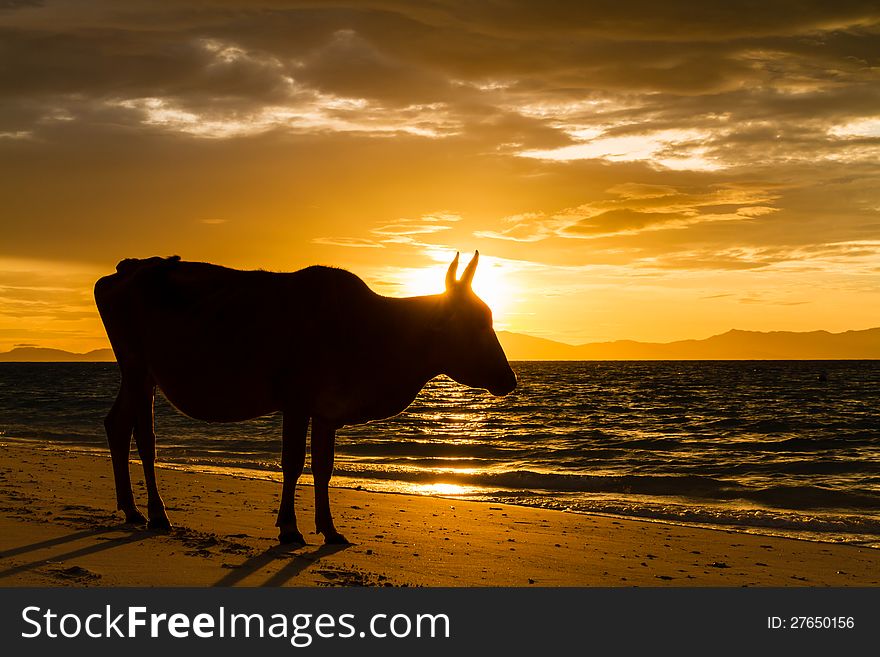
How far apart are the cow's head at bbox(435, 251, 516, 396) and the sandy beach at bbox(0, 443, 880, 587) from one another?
1902 millimetres

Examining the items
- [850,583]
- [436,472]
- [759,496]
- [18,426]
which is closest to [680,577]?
[850,583]

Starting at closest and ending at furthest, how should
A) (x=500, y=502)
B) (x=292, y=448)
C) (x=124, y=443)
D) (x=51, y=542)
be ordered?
(x=51, y=542)
(x=292, y=448)
(x=124, y=443)
(x=500, y=502)

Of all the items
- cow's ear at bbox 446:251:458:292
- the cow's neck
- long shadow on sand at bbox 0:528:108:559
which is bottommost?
long shadow on sand at bbox 0:528:108:559

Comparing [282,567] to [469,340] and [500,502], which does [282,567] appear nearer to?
[469,340]

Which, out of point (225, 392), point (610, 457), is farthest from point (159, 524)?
point (610, 457)

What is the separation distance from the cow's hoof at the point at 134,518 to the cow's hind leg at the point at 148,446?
17cm

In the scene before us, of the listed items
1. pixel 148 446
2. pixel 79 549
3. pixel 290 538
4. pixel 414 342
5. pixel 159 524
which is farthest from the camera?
pixel 148 446

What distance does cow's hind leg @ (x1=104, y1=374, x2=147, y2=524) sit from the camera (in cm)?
1021

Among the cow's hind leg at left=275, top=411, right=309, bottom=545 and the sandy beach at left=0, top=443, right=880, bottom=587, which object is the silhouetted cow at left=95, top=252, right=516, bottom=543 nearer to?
the cow's hind leg at left=275, top=411, right=309, bottom=545

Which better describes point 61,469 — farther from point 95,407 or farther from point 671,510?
point 95,407

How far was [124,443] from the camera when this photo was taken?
34.2 feet

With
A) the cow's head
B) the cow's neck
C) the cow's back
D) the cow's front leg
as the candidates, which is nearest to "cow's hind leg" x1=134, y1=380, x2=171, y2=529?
the cow's back

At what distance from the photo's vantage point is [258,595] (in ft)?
21.7

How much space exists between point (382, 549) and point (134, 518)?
300 centimetres
